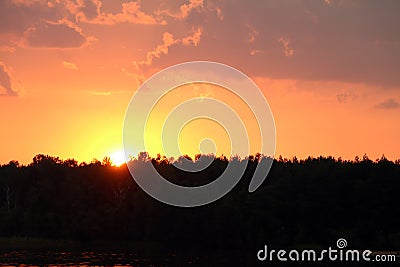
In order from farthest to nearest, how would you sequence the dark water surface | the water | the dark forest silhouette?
the dark forest silhouette < the dark water surface < the water

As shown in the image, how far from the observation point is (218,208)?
11912 centimetres

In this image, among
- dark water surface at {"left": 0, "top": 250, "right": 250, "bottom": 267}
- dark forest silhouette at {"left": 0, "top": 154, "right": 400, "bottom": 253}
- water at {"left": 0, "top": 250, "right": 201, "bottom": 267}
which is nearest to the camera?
water at {"left": 0, "top": 250, "right": 201, "bottom": 267}

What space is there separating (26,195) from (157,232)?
28.2 metres

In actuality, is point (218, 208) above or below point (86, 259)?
above

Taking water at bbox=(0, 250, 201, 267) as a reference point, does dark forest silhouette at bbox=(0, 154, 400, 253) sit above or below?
above

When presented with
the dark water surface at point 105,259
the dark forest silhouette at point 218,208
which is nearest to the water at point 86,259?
the dark water surface at point 105,259

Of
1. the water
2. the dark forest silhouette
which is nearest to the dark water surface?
the water

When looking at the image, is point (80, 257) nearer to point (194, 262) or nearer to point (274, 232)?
point (194, 262)

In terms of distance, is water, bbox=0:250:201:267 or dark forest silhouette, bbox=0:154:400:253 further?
dark forest silhouette, bbox=0:154:400:253

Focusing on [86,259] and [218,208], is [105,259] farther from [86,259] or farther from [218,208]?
[218,208]

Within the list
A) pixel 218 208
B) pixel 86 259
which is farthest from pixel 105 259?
pixel 218 208

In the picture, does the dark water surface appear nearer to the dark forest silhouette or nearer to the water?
the water

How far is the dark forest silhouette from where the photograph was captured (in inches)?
4338

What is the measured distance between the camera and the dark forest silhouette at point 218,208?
110188 mm
